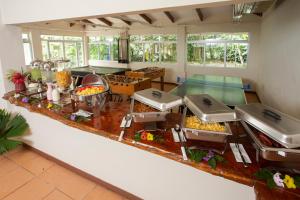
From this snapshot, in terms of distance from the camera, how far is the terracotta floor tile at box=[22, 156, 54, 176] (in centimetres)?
252

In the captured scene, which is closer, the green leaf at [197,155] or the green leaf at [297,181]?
the green leaf at [297,181]

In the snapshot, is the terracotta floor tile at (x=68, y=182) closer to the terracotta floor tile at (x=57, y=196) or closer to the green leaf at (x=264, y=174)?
the terracotta floor tile at (x=57, y=196)

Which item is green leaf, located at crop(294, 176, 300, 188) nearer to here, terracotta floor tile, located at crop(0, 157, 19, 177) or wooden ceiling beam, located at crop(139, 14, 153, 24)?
terracotta floor tile, located at crop(0, 157, 19, 177)

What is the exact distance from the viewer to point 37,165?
2631 millimetres

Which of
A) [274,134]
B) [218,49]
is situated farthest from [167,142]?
[218,49]

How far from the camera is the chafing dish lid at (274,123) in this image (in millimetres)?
970

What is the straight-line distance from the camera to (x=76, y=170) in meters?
2.44

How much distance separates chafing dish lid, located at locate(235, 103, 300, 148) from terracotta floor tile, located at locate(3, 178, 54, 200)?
7.26ft

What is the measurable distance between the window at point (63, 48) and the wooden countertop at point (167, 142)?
7.57 m

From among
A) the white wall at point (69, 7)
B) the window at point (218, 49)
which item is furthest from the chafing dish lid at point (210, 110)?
the window at point (218, 49)

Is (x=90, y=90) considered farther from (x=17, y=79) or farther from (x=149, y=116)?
(x=17, y=79)

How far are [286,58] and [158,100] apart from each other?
3.16 meters

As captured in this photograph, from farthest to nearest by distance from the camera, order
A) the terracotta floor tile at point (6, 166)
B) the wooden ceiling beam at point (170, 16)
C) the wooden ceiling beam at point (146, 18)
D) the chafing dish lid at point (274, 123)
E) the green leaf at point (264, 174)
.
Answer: the wooden ceiling beam at point (146, 18) → the wooden ceiling beam at point (170, 16) → the terracotta floor tile at point (6, 166) → the green leaf at point (264, 174) → the chafing dish lid at point (274, 123)

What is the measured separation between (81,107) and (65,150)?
639 mm
